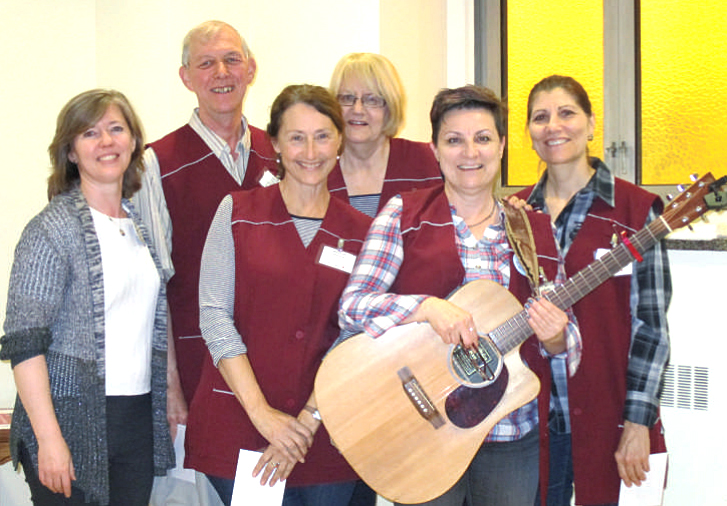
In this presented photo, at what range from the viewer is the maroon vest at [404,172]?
234cm

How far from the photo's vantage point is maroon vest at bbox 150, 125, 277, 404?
2.29 metres

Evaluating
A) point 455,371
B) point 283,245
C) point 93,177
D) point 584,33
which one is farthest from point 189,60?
point 584,33

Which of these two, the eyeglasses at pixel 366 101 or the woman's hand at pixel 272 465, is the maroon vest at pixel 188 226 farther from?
the woman's hand at pixel 272 465

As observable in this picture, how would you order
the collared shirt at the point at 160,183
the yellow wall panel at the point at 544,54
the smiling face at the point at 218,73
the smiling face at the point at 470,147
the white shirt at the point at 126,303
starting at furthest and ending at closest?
the yellow wall panel at the point at 544,54, the smiling face at the point at 218,73, the collared shirt at the point at 160,183, the white shirt at the point at 126,303, the smiling face at the point at 470,147

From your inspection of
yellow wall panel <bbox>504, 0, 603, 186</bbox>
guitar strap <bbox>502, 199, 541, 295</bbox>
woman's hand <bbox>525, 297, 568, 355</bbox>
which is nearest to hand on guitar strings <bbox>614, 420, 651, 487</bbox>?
woman's hand <bbox>525, 297, 568, 355</bbox>

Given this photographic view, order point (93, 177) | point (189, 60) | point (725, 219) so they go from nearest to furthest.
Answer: point (93, 177) < point (189, 60) < point (725, 219)

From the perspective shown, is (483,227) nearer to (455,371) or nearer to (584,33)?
(455,371)

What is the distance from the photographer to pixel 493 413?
171cm

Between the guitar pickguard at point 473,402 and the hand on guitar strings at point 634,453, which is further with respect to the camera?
the hand on guitar strings at point 634,453

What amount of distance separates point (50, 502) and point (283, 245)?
83cm

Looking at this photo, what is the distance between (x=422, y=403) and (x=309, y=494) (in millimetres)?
396

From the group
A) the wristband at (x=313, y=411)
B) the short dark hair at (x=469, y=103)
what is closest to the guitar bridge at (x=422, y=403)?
the wristband at (x=313, y=411)

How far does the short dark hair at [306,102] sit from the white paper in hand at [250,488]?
826 mm

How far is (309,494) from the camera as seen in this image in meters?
1.87
